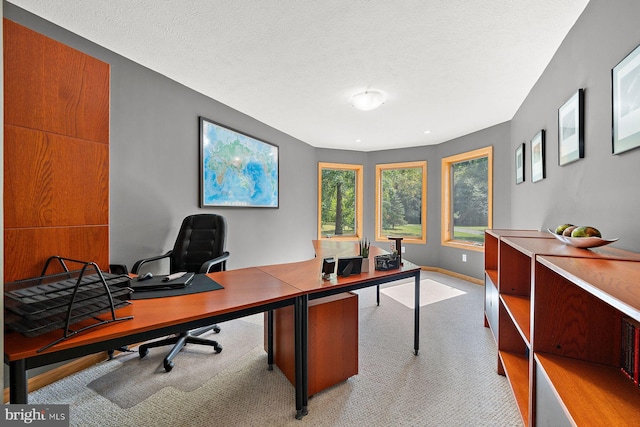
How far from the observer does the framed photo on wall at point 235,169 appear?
10.1 feet

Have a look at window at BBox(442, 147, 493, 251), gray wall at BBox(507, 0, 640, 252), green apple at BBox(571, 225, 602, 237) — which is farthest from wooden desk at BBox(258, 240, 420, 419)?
window at BBox(442, 147, 493, 251)

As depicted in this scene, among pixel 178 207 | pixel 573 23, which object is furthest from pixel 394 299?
pixel 573 23

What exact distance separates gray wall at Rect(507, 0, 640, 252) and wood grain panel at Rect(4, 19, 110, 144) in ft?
8.81

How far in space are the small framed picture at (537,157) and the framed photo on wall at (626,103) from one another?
3.82 ft

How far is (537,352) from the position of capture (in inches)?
45.5

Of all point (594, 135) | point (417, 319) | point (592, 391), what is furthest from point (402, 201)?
point (592, 391)

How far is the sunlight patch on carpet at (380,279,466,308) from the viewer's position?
11.8 ft

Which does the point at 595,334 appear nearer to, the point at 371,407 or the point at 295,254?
the point at 371,407

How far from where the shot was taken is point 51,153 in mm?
1257

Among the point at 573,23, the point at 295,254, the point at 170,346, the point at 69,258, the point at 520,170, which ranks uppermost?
the point at 573,23

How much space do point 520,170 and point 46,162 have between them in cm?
423

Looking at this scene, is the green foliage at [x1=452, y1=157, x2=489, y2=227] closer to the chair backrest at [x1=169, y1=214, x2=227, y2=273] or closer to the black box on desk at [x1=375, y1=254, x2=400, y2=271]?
the black box on desk at [x1=375, y1=254, x2=400, y2=271]

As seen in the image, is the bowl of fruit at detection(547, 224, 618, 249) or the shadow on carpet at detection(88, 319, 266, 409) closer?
the bowl of fruit at detection(547, 224, 618, 249)

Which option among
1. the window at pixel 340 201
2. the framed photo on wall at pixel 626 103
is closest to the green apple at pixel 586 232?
the framed photo on wall at pixel 626 103
